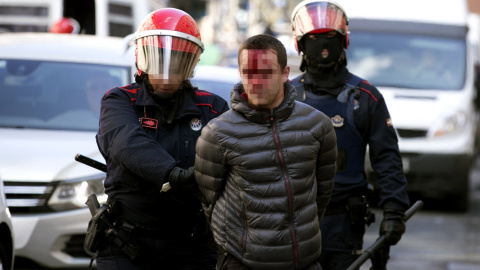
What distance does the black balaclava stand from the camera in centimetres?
474

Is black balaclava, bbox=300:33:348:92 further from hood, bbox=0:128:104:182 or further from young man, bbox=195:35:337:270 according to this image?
hood, bbox=0:128:104:182

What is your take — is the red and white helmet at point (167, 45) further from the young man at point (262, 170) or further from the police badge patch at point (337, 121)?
the police badge patch at point (337, 121)

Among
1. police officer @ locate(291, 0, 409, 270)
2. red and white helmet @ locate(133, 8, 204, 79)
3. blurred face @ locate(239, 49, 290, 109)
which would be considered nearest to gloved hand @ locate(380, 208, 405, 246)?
police officer @ locate(291, 0, 409, 270)

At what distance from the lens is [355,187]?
4641 millimetres

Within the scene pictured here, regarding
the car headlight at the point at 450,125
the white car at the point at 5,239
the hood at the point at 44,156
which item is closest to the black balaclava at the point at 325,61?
the white car at the point at 5,239

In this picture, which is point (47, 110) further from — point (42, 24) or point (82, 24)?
point (82, 24)

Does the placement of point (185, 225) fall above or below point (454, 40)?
above

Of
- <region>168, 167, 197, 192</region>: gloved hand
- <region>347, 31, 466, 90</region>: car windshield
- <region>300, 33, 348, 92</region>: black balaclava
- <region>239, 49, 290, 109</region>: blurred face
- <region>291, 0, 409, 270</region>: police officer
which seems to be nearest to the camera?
<region>239, 49, 290, 109</region>: blurred face

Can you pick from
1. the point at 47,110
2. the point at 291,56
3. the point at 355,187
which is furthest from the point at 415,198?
the point at 355,187

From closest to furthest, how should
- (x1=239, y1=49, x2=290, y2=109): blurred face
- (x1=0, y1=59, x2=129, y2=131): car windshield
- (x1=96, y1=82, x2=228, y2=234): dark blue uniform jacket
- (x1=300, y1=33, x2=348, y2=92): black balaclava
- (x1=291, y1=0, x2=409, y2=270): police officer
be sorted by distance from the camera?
(x1=239, y1=49, x2=290, y2=109): blurred face, (x1=96, y1=82, x2=228, y2=234): dark blue uniform jacket, (x1=291, y1=0, x2=409, y2=270): police officer, (x1=300, y1=33, x2=348, y2=92): black balaclava, (x1=0, y1=59, x2=129, y2=131): car windshield

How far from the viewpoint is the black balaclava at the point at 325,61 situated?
187 inches

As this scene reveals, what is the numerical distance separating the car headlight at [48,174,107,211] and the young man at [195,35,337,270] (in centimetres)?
311

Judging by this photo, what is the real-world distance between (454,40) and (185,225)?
908 centimetres

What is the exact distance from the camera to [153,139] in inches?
141
